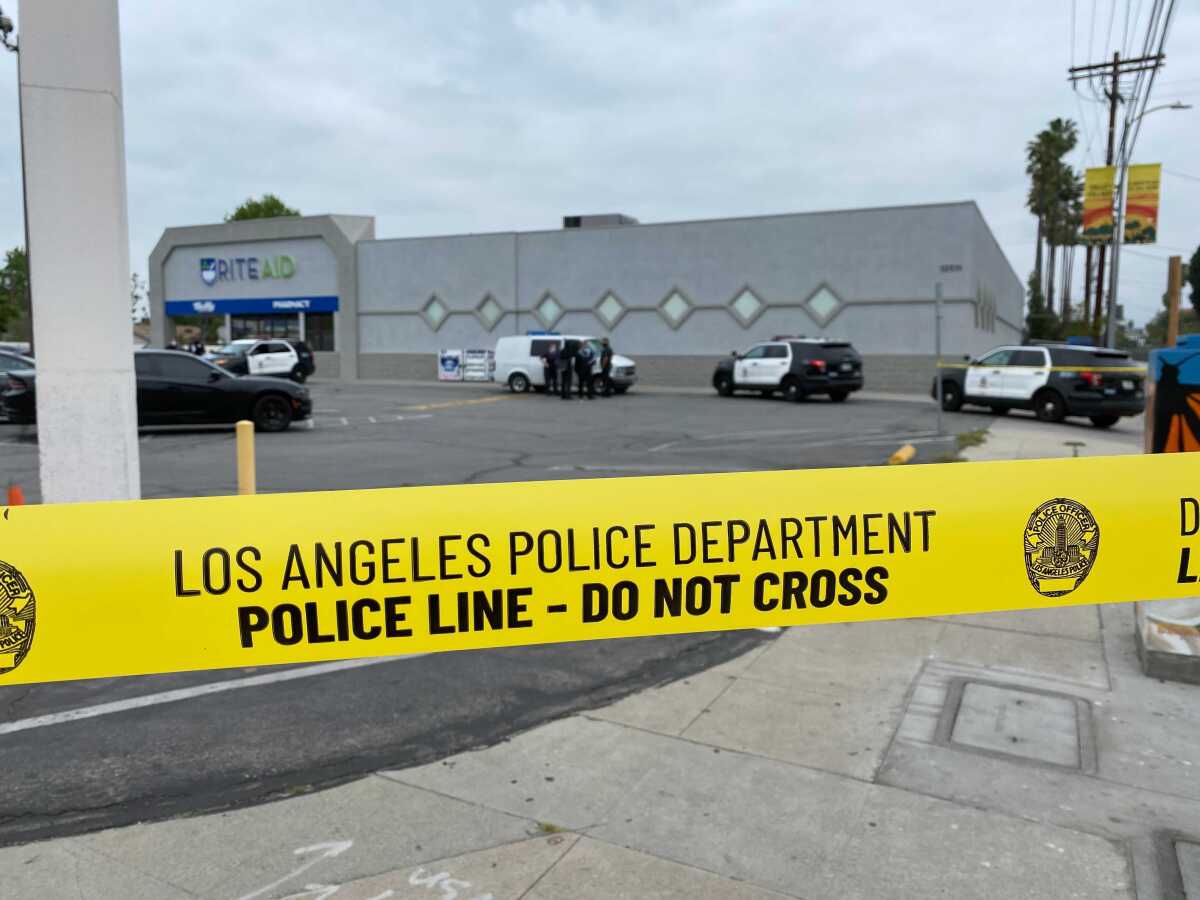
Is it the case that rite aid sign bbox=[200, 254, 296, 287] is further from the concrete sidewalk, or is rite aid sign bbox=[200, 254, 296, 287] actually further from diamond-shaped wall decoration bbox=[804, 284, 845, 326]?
the concrete sidewalk

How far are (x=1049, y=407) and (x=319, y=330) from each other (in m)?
33.3

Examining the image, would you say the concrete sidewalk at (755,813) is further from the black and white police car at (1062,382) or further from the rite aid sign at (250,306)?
the rite aid sign at (250,306)

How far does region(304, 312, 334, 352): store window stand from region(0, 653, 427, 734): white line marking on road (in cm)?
4036

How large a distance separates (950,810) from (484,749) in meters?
1.94

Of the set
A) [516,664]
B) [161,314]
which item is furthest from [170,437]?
[161,314]

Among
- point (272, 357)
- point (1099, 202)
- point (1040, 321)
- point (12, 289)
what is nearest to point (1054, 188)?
point (1040, 321)

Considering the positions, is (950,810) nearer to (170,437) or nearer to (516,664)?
(516,664)

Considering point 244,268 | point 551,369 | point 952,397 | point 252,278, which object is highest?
point 244,268

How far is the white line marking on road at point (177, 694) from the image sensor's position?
4.39 metres

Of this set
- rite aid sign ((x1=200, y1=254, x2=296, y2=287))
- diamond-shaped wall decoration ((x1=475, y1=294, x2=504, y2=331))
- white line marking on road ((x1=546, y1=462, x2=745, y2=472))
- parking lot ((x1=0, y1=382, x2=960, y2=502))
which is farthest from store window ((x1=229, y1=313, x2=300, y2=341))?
white line marking on road ((x1=546, y1=462, x2=745, y2=472))

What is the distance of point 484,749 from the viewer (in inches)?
163

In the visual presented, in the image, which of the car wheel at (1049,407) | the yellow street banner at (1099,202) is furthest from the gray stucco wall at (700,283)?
the car wheel at (1049,407)

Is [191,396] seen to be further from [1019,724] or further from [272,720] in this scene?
[1019,724]

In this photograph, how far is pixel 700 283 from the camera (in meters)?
35.3
